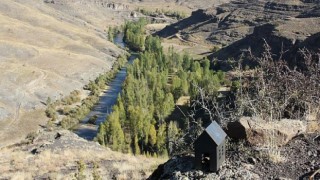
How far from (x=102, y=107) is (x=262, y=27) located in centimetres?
5066

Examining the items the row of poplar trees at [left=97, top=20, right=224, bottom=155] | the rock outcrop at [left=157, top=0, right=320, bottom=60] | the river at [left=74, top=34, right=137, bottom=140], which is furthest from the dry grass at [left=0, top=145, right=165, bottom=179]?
the rock outcrop at [left=157, top=0, right=320, bottom=60]

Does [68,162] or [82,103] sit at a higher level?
[68,162]

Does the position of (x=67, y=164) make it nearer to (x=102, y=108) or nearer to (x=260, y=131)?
(x=260, y=131)

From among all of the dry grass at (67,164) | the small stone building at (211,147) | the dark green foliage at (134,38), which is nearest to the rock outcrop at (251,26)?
the dark green foliage at (134,38)

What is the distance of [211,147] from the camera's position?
11.3 meters

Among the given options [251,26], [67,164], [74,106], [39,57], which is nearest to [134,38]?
[251,26]

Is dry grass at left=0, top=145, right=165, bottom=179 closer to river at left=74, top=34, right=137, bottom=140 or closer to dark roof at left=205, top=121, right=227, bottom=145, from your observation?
dark roof at left=205, top=121, right=227, bottom=145

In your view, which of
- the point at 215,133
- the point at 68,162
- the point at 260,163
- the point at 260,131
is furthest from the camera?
the point at 68,162

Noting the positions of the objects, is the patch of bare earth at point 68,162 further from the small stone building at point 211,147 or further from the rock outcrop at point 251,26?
the rock outcrop at point 251,26

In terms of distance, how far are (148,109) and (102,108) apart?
618 inches

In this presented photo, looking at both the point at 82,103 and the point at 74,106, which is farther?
the point at 82,103

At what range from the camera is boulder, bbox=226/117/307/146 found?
41.8ft

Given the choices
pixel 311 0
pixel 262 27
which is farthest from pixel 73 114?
pixel 311 0

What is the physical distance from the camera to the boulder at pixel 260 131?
12750mm
